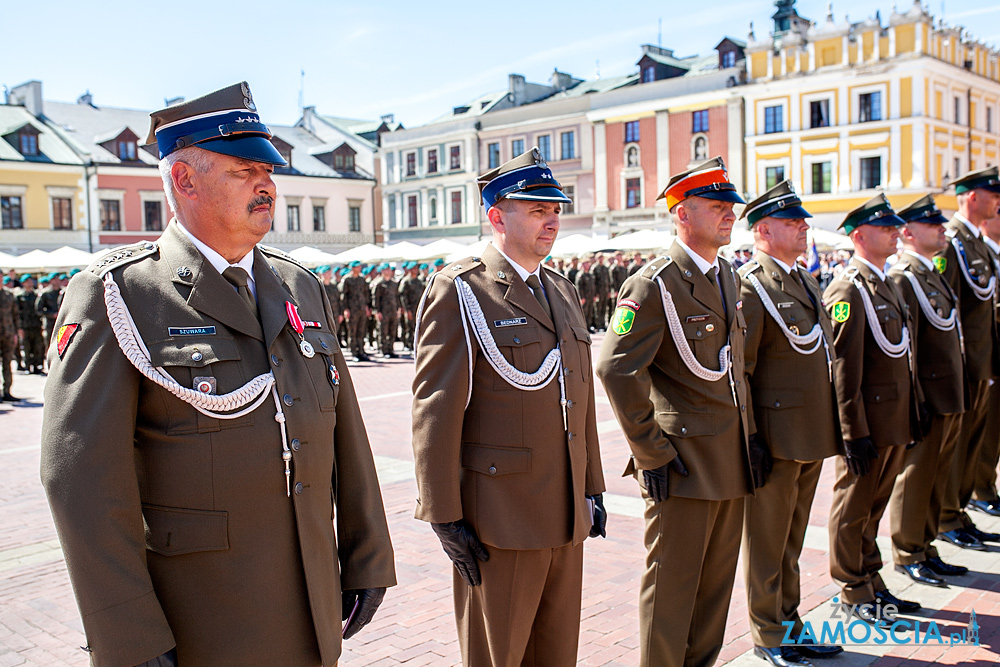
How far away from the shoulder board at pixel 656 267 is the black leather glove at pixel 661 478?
2.72 ft

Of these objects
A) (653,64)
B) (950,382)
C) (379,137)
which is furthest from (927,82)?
(950,382)

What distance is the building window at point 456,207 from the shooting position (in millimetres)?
54344

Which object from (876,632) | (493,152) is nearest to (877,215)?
(876,632)

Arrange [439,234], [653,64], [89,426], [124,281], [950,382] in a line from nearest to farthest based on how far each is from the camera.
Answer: [89,426] → [124,281] → [950,382] → [653,64] → [439,234]

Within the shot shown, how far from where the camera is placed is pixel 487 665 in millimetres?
3219

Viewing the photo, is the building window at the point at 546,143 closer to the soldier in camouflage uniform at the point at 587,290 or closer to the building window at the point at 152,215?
the building window at the point at 152,215

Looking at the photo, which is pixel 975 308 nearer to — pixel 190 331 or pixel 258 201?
pixel 258 201

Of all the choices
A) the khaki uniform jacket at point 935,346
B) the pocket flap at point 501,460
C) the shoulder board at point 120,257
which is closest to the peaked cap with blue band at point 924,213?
the khaki uniform jacket at point 935,346

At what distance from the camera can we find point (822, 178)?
42281 millimetres

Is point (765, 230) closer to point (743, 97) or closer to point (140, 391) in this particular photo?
point (140, 391)

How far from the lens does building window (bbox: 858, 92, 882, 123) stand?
40344 millimetres

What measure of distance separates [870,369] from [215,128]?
4.12 meters

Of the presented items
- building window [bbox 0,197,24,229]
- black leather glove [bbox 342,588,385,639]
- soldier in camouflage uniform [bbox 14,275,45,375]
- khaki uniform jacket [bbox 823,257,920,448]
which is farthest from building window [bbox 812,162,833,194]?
black leather glove [bbox 342,588,385,639]

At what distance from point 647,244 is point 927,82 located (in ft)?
75.9
